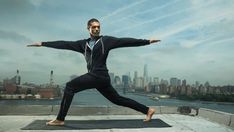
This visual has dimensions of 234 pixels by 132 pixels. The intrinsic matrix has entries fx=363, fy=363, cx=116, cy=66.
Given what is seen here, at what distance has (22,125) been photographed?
19.4ft

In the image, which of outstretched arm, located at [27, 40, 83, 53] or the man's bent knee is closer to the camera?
the man's bent knee

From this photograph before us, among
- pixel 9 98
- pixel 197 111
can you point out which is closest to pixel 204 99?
pixel 9 98

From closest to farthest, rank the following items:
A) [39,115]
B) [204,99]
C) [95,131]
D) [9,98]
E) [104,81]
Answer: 1. [95,131]
2. [104,81]
3. [39,115]
4. [9,98]
5. [204,99]

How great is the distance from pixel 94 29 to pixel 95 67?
0.64 meters

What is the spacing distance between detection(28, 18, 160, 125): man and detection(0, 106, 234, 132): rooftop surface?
0.65 metres

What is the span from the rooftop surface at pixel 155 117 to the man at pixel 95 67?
2.12ft

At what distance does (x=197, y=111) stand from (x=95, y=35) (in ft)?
11.2

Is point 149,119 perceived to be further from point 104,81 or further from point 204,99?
point 204,99

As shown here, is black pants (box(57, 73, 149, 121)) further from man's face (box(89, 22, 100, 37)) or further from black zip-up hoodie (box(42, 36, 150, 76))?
man's face (box(89, 22, 100, 37))

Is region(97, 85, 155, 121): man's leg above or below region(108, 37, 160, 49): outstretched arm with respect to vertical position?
below

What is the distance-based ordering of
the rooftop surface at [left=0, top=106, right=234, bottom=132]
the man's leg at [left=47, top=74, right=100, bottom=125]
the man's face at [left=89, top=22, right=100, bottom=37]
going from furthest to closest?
the man's face at [left=89, top=22, right=100, bottom=37] → the man's leg at [left=47, top=74, right=100, bottom=125] → the rooftop surface at [left=0, top=106, right=234, bottom=132]

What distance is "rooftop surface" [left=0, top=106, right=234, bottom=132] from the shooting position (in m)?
5.48

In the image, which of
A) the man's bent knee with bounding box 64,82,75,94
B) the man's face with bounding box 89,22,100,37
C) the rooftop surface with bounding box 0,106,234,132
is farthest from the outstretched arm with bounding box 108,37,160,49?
the rooftop surface with bounding box 0,106,234,132

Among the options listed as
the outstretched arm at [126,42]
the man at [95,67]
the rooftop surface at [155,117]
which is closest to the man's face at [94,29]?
the man at [95,67]
